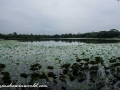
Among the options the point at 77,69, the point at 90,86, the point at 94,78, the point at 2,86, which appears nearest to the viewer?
the point at 2,86

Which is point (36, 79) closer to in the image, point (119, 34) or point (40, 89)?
point (40, 89)

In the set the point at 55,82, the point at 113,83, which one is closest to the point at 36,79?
the point at 55,82

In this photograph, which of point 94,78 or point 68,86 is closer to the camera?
point 68,86

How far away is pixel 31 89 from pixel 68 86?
96 cm

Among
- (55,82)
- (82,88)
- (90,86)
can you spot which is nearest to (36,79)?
→ (55,82)

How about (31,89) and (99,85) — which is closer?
(31,89)

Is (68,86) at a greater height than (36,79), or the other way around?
(36,79)

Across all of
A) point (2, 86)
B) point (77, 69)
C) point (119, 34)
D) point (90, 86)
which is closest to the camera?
point (2, 86)

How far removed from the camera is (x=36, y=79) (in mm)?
3322

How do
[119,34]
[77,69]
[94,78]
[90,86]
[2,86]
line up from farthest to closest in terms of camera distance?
[119,34] → [77,69] → [94,78] → [90,86] → [2,86]

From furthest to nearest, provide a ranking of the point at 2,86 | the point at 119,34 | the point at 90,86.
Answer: the point at 119,34
the point at 90,86
the point at 2,86

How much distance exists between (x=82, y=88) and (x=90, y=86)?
264 millimetres

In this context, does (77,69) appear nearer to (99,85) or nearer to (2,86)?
(99,85)

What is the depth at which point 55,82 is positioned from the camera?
3492 millimetres
